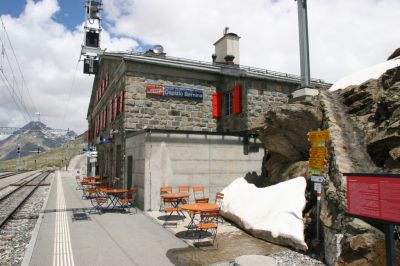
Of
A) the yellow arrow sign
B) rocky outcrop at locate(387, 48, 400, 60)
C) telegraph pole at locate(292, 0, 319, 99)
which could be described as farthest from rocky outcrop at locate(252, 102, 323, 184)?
rocky outcrop at locate(387, 48, 400, 60)

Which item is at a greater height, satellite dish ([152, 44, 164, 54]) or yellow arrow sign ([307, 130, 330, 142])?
satellite dish ([152, 44, 164, 54])

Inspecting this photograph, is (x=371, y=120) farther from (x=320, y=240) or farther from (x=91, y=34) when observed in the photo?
(x=91, y=34)

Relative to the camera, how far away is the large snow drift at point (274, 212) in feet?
24.9

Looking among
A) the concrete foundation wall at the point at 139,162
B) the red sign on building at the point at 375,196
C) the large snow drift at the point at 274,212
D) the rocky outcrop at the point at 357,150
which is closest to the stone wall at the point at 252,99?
the concrete foundation wall at the point at 139,162

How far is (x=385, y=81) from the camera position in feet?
30.4

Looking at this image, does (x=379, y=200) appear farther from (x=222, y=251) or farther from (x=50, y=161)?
(x=50, y=161)

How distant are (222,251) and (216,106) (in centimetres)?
1163

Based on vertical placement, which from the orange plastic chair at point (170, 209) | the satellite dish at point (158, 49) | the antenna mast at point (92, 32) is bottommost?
the orange plastic chair at point (170, 209)

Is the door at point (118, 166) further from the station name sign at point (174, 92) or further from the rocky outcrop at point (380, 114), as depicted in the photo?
the rocky outcrop at point (380, 114)

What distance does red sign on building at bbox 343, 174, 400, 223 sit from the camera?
4.37 meters

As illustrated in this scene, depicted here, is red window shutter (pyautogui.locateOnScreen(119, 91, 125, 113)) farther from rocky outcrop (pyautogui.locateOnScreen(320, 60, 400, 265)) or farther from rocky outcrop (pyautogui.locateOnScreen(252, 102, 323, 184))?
rocky outcrop (pyautogui.locateOnScreen(320, 60, 400, 265))

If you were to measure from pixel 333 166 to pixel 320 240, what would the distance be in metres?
1.73

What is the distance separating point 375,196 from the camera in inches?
182

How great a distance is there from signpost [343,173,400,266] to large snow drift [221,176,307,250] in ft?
8.64
